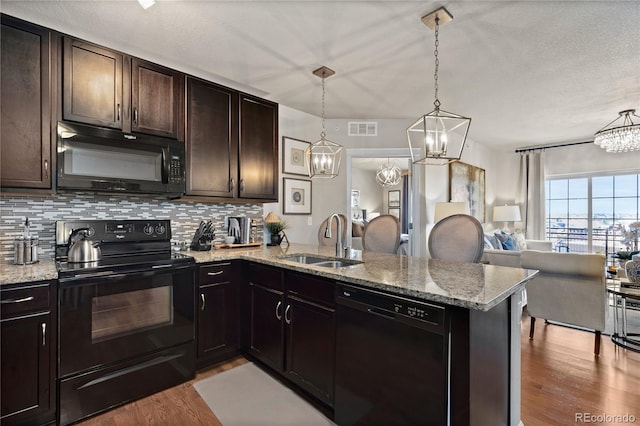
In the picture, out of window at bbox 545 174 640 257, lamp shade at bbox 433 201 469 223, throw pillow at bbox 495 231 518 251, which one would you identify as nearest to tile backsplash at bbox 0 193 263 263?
lamp shade at bbox 433 201 469 223

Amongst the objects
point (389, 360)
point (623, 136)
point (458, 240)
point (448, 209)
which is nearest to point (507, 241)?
point (448, 209)

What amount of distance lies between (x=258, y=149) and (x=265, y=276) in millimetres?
1442

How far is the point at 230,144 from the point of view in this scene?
3.05m

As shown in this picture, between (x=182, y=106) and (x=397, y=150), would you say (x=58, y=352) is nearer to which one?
(x=182, y=106)

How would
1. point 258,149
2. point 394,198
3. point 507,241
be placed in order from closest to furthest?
point 258,149 < point 507,241 < point 394,198

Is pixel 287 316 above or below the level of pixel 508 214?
below

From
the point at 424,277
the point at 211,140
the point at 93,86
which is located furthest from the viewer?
the point at 211,140

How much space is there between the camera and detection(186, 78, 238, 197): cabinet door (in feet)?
9.15

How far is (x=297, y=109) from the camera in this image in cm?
398

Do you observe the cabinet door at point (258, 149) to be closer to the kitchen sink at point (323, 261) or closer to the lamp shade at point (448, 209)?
the kitchen sink at point (323, 261)

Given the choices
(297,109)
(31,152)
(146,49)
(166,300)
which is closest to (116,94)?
(146,49)

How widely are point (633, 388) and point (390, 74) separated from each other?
3.12 metres

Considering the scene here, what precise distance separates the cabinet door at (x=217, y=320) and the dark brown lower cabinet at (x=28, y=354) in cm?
91

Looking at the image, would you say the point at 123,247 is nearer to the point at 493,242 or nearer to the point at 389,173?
the point at 493,242
